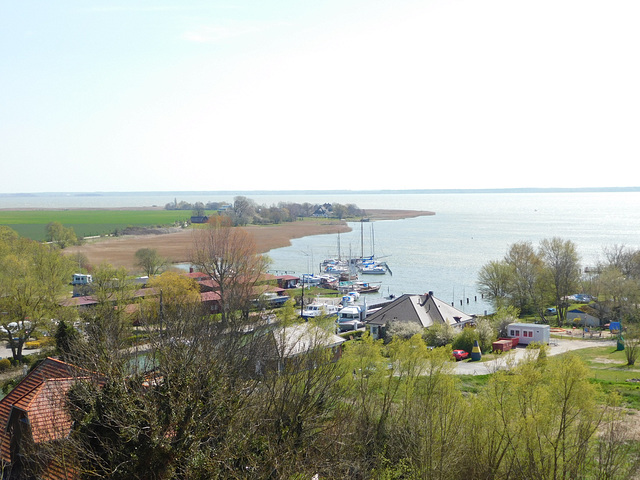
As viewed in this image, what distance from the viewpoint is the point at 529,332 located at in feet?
124

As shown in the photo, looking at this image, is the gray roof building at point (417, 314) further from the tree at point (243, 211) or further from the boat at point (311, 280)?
the tree at point (243, 211)

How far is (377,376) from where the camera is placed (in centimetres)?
1855

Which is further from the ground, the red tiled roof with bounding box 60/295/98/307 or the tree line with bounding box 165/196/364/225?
the tree line with bounding box 165/196/364/225

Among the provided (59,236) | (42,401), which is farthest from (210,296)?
(59,236)

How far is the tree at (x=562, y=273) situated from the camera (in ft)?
169

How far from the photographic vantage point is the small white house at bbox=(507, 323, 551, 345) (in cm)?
3731

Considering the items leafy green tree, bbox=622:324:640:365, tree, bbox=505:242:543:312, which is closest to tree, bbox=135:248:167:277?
tree, bbox=505:242:543:312

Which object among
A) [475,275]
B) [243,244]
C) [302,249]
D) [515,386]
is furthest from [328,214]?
[515,386]

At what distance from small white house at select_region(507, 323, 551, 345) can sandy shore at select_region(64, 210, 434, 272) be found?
2864cm

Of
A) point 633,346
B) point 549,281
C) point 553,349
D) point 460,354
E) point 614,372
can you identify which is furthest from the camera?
point 549,281

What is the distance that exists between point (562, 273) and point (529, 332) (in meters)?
16.2

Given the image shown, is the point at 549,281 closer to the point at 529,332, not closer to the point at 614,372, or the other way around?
the point at 529,332

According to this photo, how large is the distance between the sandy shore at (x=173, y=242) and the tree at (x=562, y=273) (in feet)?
94.7

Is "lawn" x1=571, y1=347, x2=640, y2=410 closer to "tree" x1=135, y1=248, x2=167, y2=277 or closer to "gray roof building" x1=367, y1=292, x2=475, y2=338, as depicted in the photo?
"gray roof building" x1=367, y1=292, x2=475, y2=338
